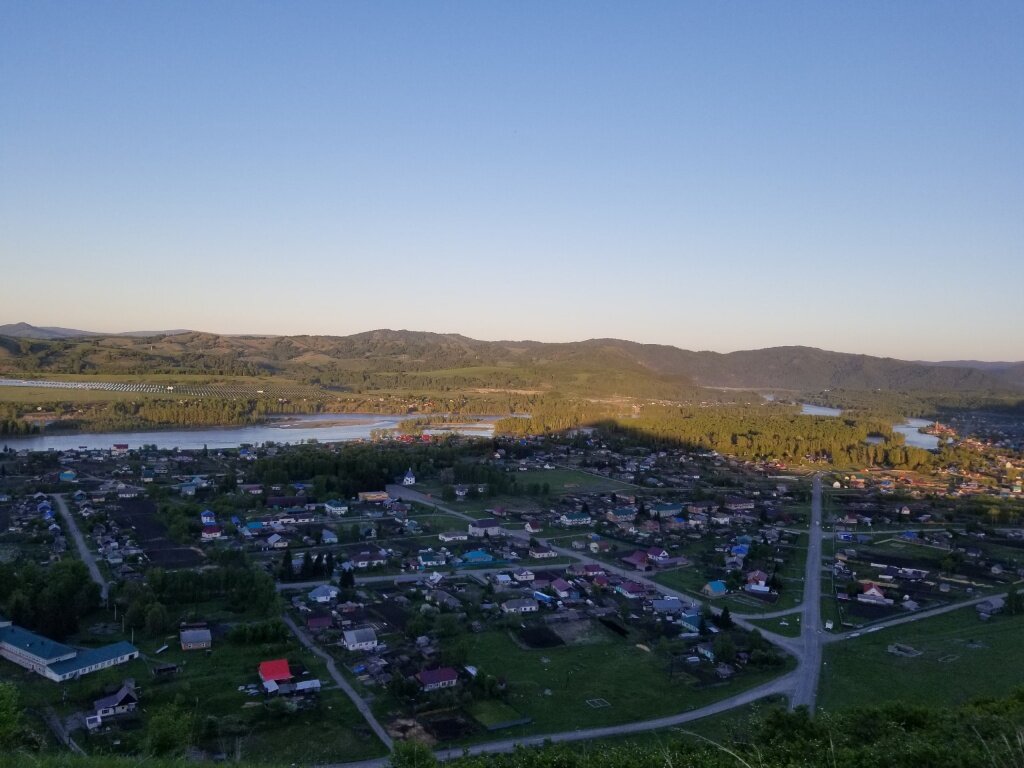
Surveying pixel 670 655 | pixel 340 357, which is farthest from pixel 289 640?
pixel 340 357

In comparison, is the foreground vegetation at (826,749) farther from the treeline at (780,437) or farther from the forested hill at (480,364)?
the forested hill at (480,364)

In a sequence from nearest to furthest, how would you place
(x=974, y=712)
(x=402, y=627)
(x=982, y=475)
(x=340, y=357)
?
(x=974, y=712)
(x=402, y=627)
(x=982, y=475)
(x=340, y=357)

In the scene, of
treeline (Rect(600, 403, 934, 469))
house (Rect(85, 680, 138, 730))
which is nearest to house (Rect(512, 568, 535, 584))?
house (Rect(85, 680, 138, 730))

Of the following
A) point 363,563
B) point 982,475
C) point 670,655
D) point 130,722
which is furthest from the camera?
point 982,475

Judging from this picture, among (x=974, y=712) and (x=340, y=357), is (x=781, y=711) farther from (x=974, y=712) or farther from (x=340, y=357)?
(x=340, y=357)

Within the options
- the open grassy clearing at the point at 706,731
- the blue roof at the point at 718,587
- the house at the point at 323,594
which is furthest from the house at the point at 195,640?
the blue roof at the point at 718,587

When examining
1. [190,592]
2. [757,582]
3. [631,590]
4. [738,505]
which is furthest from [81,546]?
[738,505]
